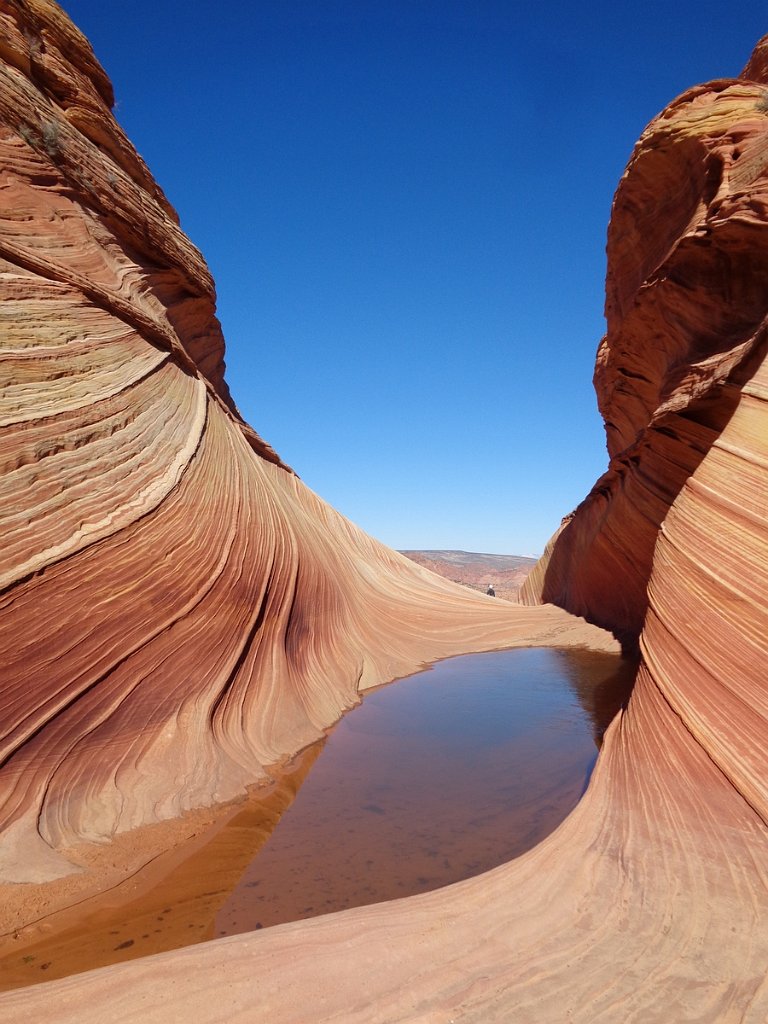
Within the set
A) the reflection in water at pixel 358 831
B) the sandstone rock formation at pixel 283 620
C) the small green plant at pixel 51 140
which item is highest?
the small green plant at pixel 51 140

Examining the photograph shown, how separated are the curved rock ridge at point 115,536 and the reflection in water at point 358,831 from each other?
15.0 inches

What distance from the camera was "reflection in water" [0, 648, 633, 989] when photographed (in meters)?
2.33

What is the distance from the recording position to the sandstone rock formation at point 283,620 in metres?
1.88

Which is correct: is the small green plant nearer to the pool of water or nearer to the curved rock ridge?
the curved rock ridge

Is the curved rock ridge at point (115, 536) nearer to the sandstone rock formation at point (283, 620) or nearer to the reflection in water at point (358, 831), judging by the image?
the sandstone rock formation at point (283, 620)

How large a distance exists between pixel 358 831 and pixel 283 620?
101 inches

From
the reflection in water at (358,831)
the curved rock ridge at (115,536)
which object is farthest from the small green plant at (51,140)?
the reflection in water at (358,831)

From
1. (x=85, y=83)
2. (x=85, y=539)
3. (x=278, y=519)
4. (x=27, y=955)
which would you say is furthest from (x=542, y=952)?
(x=85, y=83)

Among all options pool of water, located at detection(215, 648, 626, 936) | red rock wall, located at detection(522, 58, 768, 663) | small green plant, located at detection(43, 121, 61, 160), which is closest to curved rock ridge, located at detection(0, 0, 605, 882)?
small green plant, located at detection(43, 121, 61, 160)

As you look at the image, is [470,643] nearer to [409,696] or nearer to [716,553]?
[409,696]

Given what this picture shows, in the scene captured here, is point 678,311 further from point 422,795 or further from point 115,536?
point 115,536

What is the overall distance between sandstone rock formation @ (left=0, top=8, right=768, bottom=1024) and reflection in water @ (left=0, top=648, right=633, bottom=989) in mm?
302

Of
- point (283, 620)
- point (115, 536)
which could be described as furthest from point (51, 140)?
point (283, 620)

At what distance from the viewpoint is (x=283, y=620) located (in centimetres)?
550
